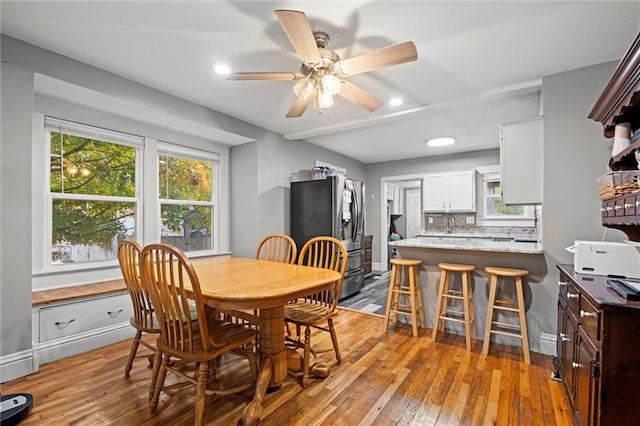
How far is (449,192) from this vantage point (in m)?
5.45

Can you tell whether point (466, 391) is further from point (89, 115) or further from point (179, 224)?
point (89, 115)

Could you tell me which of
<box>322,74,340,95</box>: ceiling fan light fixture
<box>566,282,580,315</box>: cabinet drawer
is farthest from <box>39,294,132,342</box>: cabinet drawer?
<box>566,282,580,315</box>: cabinet drawer

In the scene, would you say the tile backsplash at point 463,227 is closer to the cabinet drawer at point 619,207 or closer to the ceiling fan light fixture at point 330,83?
the cabinet drawer at point 619,207

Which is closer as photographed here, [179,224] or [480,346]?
[480,346]

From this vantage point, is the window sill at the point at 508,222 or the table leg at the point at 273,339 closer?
the table leg at the point at 273,339

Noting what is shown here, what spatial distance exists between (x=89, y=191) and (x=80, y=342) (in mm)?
1413

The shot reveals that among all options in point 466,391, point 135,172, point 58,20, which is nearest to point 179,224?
point 135,172

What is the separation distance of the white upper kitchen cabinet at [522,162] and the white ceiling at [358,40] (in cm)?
37

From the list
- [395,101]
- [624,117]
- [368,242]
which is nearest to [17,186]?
[395,101]

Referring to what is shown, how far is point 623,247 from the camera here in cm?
179

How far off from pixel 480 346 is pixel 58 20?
4114 mm

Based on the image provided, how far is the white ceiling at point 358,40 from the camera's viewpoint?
1779 millimetres

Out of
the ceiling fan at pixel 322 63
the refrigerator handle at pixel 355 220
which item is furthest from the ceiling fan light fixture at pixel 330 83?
the refrigerator handle at pixel 355 220

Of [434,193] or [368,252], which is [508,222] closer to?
[434,193]
